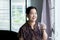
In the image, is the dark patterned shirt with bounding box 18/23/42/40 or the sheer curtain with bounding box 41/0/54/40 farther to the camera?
the sheer curtain with bounding box 41/0/54/40

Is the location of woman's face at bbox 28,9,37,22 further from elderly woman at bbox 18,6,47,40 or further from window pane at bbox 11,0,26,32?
window pane at bbox 11,0,26,32

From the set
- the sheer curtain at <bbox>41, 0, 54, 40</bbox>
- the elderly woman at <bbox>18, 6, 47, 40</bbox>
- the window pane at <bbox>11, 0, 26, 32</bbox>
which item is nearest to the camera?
the elderly woman at <bbox>18, 6, 47, 40</bbox>

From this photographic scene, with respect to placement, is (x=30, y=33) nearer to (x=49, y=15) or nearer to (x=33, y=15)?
(x=33, y=15)

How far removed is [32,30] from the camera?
1.34 meters

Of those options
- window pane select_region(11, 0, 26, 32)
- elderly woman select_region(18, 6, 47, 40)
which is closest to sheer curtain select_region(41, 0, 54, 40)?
window pane select_region(11, 0, 26, 32)

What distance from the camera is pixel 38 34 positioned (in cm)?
132

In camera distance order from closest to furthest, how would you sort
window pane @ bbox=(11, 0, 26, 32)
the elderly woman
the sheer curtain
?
the elderly woman → the sheer curtain → window pane @ bbox=(11, 0, 26, 32)

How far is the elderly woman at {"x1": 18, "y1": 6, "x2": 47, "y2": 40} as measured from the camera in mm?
1313

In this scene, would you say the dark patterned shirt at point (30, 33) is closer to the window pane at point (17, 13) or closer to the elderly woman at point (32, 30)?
the elderly woman at point (32, 30)

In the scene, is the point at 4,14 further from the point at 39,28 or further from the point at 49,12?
the point at 39,28

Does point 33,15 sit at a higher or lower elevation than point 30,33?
higher

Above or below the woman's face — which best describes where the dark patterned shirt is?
below

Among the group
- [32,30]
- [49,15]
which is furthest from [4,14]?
[32,30]
